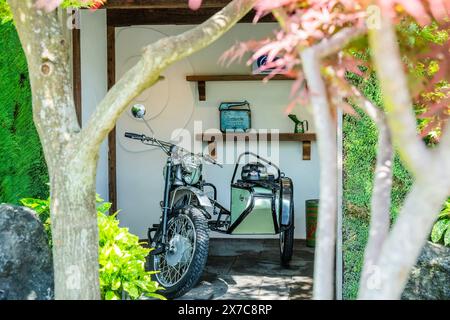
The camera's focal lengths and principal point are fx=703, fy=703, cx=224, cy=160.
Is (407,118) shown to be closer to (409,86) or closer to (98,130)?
(409,86)

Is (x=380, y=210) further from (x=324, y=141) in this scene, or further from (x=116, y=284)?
(x=116, y=284)

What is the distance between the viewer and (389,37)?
1.71 metres

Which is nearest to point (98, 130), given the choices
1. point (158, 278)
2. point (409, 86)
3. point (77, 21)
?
point (409, 86)

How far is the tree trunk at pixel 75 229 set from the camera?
2465 mm

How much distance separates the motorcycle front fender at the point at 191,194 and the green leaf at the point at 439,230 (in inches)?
65.4

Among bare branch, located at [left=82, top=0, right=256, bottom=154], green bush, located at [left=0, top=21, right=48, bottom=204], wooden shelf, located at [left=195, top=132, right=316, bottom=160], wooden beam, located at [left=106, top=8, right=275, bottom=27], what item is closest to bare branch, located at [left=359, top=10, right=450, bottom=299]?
bare branch, located at [left=82, top=0, right=256, bottom=154]

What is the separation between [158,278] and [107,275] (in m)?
1.48

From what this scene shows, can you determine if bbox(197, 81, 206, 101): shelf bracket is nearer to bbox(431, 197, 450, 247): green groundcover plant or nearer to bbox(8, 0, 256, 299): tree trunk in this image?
bbox(431, 197, 450, 247): green groundcover plant

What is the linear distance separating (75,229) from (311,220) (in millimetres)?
4671

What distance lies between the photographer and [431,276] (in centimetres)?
393

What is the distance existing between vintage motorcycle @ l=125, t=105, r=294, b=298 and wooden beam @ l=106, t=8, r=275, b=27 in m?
2.02

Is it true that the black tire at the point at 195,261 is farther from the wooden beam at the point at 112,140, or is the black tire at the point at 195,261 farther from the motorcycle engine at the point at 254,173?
the wooden beam at the point at 112,140

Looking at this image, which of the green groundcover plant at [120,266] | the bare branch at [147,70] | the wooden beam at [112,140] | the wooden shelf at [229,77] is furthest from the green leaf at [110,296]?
the wooden shelf at [229,77]

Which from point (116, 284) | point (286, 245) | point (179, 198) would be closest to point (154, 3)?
point (179, 198)
